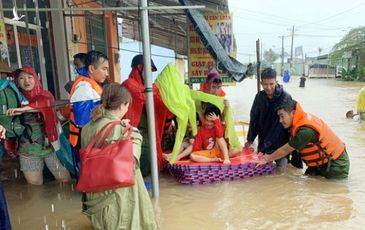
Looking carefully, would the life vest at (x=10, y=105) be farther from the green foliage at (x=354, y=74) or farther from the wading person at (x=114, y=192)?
the green foliage at (x=354, y=74)

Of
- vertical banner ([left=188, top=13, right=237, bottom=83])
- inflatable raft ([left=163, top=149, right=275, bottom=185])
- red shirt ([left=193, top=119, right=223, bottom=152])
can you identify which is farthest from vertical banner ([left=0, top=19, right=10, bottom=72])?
vertical banner ([left=188, top=13, right=237, bottom=83])

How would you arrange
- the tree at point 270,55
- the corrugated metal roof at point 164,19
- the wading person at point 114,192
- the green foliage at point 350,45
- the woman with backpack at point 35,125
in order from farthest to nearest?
the tree at point 270,55 < the green foliage at point 350,45 < the corrugated metal roof at point 164,19 < the woman with backpack at point 35,125 < the wading person at point 114,192

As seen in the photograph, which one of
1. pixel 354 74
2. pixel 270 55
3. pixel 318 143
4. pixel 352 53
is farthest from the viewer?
pixel 270 55

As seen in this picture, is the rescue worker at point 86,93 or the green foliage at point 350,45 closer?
the rescue worker at point 86,93

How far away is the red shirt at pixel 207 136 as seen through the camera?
4555 millimetres

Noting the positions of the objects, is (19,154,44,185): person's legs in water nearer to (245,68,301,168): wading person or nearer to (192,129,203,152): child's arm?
(192,129,203,152): child's arm

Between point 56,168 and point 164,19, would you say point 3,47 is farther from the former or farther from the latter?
point 164,19

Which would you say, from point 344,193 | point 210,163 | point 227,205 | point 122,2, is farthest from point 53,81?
point 344,193

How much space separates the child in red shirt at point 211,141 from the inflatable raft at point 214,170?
0.12 m

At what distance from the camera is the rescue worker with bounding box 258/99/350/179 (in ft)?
13.4

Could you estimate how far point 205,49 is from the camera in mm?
7445

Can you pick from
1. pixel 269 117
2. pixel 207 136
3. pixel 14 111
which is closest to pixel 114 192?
pixel 14 111

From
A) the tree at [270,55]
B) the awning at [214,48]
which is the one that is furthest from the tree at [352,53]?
the tree at [270,55]

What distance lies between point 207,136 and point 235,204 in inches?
42.8
